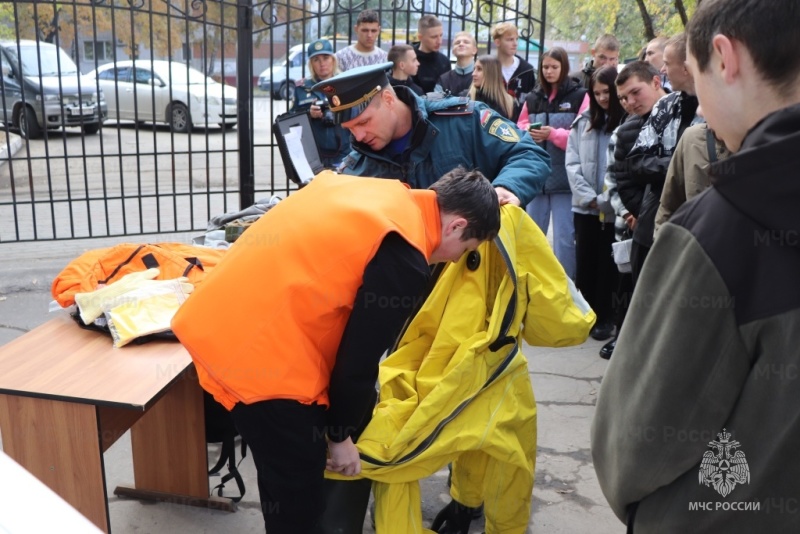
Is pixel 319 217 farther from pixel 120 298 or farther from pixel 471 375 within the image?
pixel 120 298

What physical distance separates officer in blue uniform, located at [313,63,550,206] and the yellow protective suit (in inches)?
17.5

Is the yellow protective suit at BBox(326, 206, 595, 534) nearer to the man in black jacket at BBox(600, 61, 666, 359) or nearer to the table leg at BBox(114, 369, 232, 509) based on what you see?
the table leg at BBox(114, 369, 232, 509)

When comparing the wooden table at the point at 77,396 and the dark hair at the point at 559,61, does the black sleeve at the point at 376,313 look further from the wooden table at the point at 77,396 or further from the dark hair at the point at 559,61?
the dark hair at the point at 559,61

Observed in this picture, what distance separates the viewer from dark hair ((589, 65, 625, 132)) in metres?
4.54

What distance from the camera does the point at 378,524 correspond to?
235 centimetres

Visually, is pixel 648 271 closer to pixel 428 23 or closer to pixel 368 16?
pixel 368 16

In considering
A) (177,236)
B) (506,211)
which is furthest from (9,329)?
(506,211)

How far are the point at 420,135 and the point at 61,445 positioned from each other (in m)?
1.61

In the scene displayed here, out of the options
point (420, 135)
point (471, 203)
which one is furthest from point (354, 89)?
point (471, 203)

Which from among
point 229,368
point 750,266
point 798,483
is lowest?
point 229,368

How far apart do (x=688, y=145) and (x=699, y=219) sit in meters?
2.31

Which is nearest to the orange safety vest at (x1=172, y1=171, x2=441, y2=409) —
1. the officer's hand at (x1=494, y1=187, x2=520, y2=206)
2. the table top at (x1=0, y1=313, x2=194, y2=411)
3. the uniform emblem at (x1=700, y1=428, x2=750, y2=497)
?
the table top at (x1=0, y1=313, x2=194, y2=411)

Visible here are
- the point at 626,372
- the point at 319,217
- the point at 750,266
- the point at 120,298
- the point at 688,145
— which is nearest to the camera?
the point at 750,266

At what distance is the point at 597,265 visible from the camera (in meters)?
4.90
